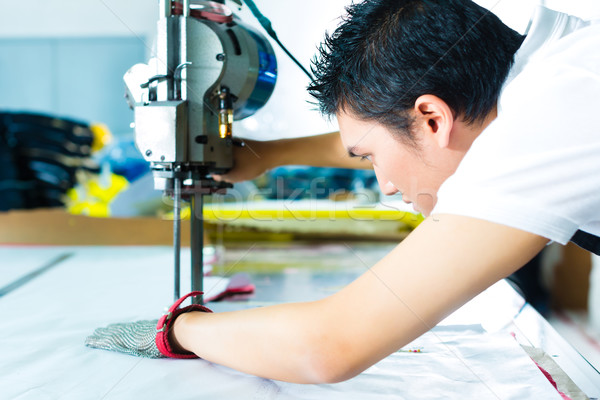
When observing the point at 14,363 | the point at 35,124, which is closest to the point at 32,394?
the point at 14,363

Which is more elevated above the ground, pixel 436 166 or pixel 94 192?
pixel 436 166

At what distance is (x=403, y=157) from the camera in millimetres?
594

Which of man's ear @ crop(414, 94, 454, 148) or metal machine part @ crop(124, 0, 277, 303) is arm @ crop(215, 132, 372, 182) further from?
man's ear @ crop(414, 94, 454, 148)

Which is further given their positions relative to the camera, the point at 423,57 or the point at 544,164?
the point at 423,57

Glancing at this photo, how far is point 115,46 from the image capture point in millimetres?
3127

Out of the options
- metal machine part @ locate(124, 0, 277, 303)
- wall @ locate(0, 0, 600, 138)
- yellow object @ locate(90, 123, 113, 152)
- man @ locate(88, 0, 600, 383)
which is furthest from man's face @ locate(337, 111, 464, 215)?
wall @ locate(0, 0, 600, 138)

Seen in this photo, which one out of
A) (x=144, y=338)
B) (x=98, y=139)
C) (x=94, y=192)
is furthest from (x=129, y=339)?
(x=98, y=139)

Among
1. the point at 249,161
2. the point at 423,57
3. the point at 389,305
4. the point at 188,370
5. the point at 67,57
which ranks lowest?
the point at 188,370

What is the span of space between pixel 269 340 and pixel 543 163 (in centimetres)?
28

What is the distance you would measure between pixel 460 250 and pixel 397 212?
3.01ft

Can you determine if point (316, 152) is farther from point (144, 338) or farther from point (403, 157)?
point (144, 338)

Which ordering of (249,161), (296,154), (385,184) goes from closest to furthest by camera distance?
1. (385,184)
2. (249,161)
3. (296,154)

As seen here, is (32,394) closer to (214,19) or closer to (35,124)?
(214,19)

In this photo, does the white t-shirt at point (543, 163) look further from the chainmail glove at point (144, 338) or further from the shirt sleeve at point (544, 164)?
the chainmail glove at point (144, 338)
